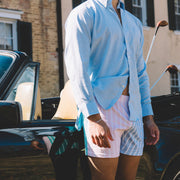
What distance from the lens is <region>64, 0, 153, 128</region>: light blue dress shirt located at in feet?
6.26

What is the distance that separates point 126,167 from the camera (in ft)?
6.90

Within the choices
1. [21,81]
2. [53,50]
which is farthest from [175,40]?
[21,81]

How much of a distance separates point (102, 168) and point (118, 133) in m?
0.20

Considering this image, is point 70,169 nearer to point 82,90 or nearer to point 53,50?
point 82,90

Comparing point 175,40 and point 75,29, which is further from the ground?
point 175,40

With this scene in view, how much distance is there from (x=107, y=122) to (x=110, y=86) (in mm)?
188

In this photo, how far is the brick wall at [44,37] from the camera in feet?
42.1

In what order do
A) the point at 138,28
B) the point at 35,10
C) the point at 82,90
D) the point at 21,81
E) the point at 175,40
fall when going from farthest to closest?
the point at 175,40 → the point at 35,10 → the point at 21,81 → the point at 138,28 → the point at 82,90

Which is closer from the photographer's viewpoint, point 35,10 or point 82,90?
point 82,90

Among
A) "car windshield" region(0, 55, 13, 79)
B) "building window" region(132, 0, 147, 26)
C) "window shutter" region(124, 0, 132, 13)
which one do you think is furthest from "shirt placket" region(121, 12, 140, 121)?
"building window" region(132, 0, 147, 26)

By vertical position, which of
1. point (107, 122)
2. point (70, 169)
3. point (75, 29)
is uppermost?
point (75, 29)

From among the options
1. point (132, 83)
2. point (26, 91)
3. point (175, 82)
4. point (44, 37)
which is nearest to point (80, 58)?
point (132, 83)

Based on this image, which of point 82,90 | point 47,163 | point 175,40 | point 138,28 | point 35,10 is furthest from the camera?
point 175,40

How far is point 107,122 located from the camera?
6.41 ft
